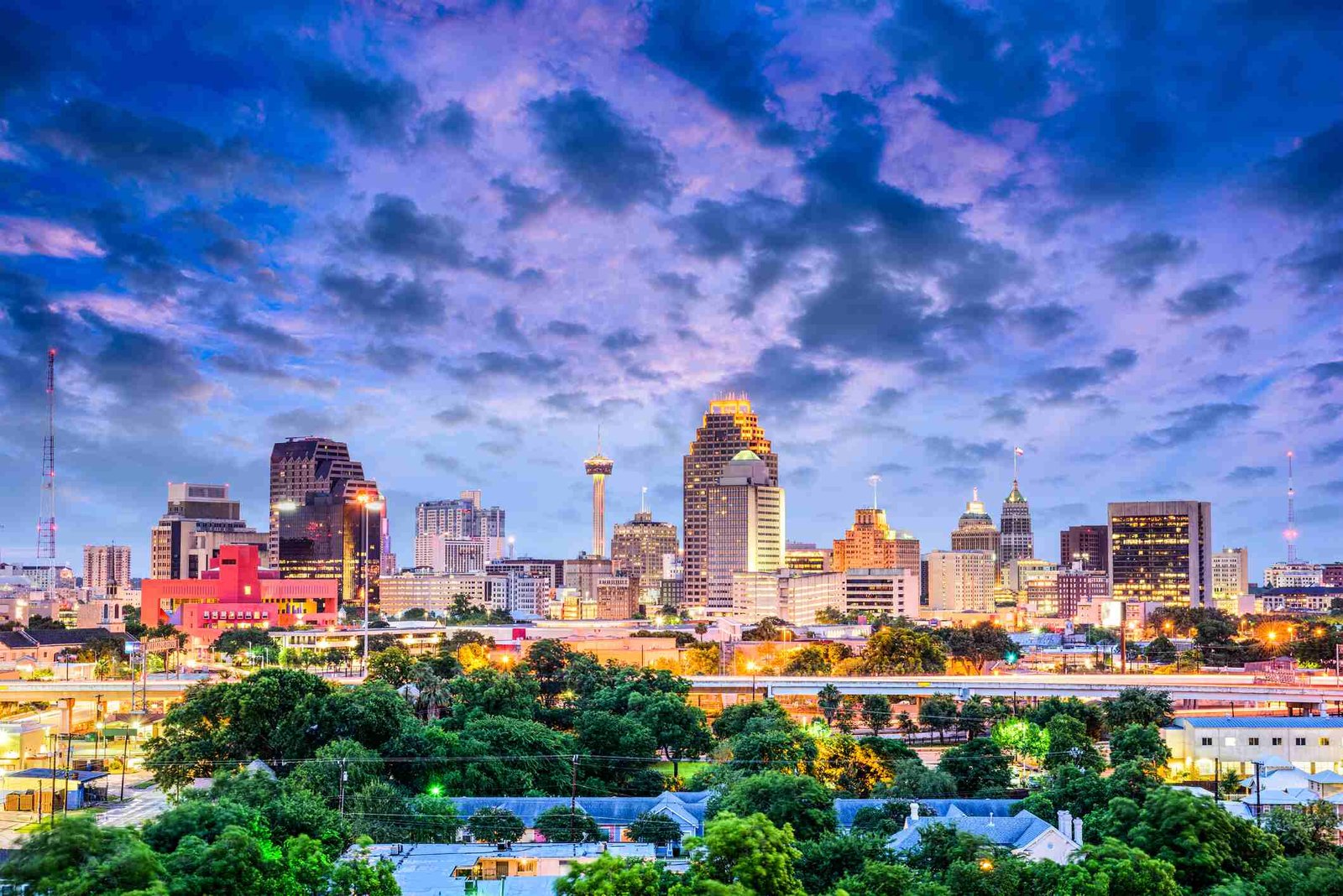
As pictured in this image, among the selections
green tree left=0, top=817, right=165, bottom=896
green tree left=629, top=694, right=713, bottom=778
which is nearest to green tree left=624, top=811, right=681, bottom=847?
green tree left=0, top=817, right=165, bottom=896

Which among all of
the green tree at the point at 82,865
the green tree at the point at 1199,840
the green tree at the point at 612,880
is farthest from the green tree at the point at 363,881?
the green tree at the point at 1199,840

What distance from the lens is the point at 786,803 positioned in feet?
145

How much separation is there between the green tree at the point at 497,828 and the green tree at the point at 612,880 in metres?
13.6

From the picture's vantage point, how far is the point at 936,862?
127 ft

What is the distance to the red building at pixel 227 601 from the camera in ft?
491

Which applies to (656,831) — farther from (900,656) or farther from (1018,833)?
(900,656)

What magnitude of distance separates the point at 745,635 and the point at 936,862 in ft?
379

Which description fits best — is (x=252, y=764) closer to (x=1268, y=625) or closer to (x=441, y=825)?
(x=441, y=825)

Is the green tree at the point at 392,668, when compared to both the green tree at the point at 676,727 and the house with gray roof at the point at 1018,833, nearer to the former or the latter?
the green tree at the point at 676,727

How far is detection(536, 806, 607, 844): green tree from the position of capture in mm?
46125

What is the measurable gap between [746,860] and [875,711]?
170ft

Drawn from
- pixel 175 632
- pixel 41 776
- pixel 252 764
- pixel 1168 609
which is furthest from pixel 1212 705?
pixel 175 632

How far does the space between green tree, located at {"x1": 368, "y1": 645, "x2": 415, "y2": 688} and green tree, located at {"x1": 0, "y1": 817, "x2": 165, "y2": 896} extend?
58578 millimetres

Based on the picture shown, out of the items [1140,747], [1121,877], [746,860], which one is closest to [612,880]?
[746,860]
